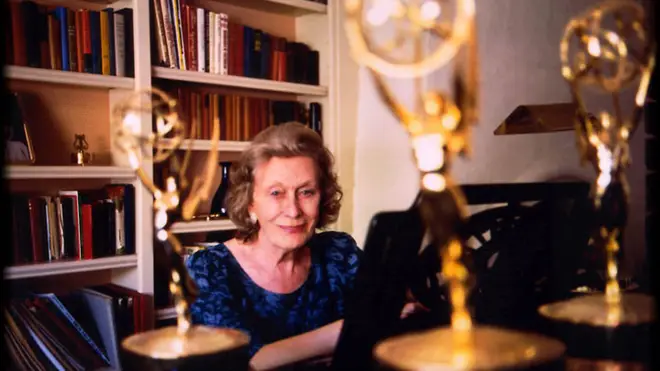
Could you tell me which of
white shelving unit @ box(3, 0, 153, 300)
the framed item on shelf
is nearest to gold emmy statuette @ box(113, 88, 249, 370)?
the framed item on shelf

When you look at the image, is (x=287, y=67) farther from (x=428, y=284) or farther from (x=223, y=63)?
(x=428, y=284)

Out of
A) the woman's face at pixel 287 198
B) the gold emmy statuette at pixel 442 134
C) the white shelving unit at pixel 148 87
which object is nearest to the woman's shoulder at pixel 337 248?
the woman's face at pixel 287 198

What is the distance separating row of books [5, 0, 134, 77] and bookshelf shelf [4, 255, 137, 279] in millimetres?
551

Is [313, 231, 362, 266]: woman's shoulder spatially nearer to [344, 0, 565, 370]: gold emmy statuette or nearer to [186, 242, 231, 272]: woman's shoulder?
[186, 242, 231, 272]: woman's shoulder

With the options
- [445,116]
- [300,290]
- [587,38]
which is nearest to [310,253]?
[300,290]

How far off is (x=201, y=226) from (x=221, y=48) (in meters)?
0.62

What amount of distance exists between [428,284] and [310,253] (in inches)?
35.5

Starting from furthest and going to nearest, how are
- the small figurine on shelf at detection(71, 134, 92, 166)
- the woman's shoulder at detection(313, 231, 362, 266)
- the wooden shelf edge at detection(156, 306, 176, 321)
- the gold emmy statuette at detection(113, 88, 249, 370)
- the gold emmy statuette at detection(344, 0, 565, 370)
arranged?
the wooden shelf edge at detection(156, 306, 176, 321) < the small figurine on shelf at detection(71, 134, 92, 166) < the woman's shoulder at detection(313, 231, 362, 266) < the gold emmy statuette at detection(113, 88, 249, 370) < the gold emmy statuette at detection(344, 0, 565, 370)

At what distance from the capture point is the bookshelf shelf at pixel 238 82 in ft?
6.93

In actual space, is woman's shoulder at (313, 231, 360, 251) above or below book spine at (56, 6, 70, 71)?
below

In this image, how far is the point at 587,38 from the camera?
0.66m

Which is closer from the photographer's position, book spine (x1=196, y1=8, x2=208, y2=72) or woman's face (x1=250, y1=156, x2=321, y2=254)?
woman's face (x1=250, y1=156, x2=321, y2=254)

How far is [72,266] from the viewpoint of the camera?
1.86 metres

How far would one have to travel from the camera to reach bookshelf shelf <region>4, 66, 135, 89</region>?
177cm
